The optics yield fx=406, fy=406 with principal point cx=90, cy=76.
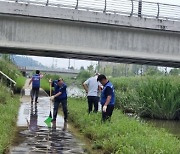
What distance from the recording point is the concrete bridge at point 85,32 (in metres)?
20.9

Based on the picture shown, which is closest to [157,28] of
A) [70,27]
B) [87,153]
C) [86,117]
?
[70,27]

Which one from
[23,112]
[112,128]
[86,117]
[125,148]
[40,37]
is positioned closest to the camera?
[125,148]

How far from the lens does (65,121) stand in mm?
14938

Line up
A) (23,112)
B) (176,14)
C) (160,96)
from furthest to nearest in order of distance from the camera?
(176,14) → (160,96) → (23,112)

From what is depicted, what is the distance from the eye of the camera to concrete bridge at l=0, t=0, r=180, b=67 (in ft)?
68.5

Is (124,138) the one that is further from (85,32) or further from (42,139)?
(85,32)

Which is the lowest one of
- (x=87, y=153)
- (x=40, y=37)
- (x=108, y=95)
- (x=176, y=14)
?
(x=87, y=153)

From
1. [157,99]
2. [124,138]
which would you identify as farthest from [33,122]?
[157,99]

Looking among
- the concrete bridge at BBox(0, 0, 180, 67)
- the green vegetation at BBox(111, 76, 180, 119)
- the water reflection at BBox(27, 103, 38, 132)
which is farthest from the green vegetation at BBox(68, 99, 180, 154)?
the concrete bridge at BBox(0, 0, 180, 67)

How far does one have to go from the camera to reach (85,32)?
22312 millimetres

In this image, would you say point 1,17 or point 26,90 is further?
point 26,90

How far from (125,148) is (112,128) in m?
2.57

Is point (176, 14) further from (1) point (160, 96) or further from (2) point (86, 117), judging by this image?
(2) point (86, 117)

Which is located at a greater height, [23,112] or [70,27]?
[70,27]
